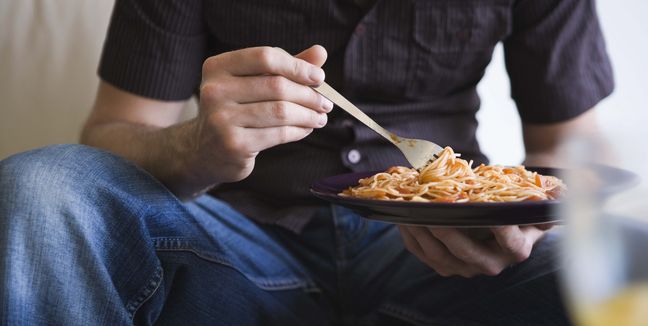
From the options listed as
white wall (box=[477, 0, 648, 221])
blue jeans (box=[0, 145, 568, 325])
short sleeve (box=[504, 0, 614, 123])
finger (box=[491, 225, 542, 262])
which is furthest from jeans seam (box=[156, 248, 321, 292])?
white wall (box=[477, 0, 648, 221])

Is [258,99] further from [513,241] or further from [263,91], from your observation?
[513,241]

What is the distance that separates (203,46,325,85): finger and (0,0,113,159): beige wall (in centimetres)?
85

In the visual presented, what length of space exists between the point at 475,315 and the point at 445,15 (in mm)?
552

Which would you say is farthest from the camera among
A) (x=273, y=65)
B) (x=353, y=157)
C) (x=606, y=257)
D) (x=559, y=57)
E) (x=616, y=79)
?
(x=616, y=79)

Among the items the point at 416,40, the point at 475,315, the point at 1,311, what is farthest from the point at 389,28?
the point at 1,311

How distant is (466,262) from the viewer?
100cm

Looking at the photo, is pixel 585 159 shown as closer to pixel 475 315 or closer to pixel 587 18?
pixel 475 315

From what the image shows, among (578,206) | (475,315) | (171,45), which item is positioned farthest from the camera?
(171,45)

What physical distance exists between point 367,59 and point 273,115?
42 cm

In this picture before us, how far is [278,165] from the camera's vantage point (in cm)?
131

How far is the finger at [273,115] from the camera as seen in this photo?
2.97ft

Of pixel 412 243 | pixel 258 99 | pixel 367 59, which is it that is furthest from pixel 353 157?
pixel 258 99

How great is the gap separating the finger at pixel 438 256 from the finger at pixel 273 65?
0.26 metres

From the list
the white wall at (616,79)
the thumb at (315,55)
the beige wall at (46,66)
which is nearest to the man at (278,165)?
the thumb at (315,55)
